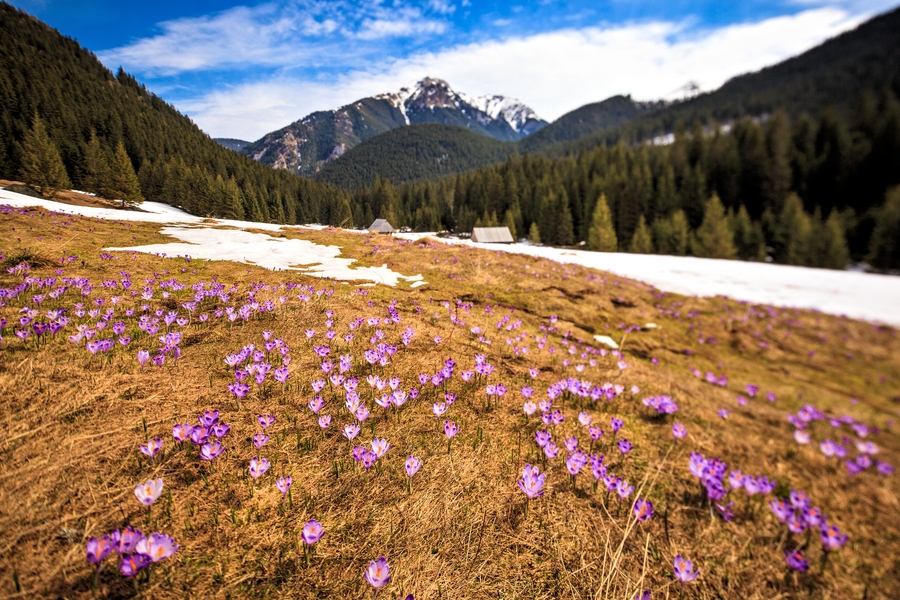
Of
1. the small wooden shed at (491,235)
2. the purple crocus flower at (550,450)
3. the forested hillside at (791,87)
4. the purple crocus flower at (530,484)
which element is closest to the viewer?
the purple crocus flower at (530,484)

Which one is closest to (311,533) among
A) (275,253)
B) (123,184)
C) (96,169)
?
(275,253)

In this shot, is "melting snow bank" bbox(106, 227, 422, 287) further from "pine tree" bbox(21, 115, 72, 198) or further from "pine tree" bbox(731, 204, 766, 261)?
"pine tree" bbox(731, 204, 766, 261)

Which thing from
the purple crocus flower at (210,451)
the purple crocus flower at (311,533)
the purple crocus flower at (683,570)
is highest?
the purple crocus flower at (210,451)

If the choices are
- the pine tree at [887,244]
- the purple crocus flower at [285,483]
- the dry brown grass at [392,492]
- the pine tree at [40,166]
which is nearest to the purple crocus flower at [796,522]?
the dry brown grass at [392,492]

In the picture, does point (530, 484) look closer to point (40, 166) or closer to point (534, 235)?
point (40, 166)

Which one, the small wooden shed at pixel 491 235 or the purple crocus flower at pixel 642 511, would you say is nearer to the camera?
the purple crocus flower at pixel 642 511

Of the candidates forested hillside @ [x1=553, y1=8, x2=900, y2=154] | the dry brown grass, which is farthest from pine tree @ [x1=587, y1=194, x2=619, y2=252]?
forested hillside @ [x1=553, y1=8, x2=900, y2=154]

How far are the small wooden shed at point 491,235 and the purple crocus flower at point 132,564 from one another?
50226 millimetres

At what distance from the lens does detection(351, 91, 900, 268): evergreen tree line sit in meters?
22.7

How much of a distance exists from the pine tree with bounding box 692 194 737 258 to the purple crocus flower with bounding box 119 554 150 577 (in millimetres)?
43194

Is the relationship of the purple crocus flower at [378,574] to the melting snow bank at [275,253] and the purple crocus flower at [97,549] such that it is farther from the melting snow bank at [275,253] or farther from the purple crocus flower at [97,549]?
the melting snow bank at [275,253]

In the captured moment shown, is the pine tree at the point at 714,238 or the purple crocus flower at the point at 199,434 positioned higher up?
the purple crocus flower at the point at 199,434

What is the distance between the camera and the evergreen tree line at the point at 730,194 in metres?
22.7

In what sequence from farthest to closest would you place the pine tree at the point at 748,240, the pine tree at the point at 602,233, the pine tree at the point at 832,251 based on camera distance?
the pine tree at the point at 602,233 < the pine tree at the point at 748,240 < the pine tree at the point at 832,251
